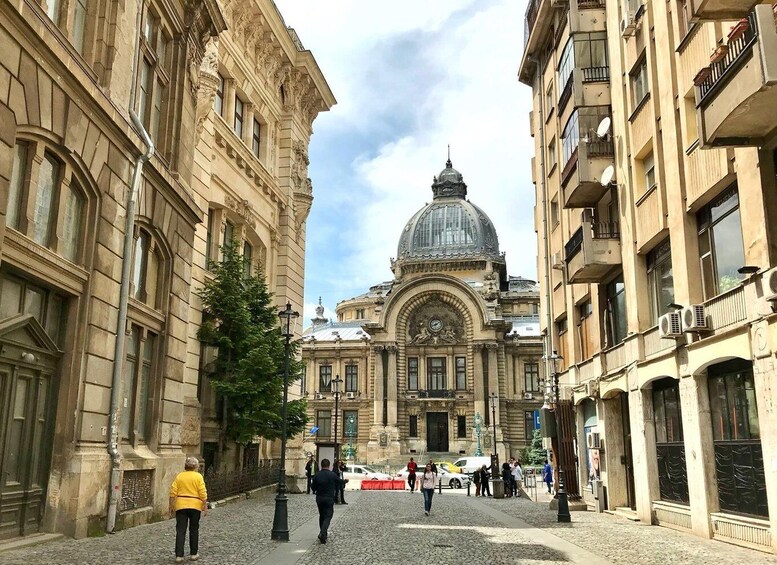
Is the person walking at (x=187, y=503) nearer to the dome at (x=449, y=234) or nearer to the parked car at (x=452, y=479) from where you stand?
the parked car at (x=452, y=479)

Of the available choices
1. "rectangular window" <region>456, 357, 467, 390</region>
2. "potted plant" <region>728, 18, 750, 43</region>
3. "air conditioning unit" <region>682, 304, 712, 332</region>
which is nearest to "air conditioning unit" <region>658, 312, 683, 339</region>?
"air conditioning unit" <region>682, 304, 712, 332</region>

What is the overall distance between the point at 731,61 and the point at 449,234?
7659 centimetres

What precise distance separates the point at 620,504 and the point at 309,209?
796 inches

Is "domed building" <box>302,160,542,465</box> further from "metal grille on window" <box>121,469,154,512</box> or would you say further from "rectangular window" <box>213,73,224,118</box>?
"metal grille on window" <box>121,469,154,512</box>

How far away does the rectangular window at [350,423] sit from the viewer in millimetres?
72312

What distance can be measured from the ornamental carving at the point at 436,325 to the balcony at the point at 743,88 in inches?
2265

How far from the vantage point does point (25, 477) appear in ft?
39.4

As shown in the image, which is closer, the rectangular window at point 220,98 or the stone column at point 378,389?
the rectangular window at point 220,98

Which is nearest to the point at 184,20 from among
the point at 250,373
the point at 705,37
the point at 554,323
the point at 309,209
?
the point at 250,373

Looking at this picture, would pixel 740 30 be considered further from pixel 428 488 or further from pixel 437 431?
pixel 437 431

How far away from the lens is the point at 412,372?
233 ft

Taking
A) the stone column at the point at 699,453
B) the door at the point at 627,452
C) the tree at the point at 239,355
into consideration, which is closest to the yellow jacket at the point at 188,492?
the stone column at the point at 699,453

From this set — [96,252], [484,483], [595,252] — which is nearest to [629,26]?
[595,252]

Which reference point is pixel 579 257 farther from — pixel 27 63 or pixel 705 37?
pixel 27 63
